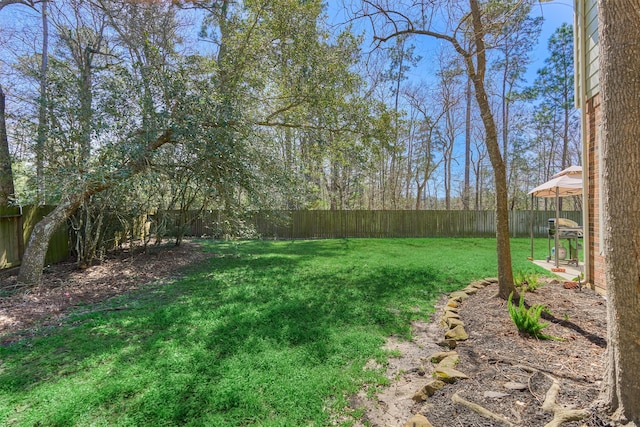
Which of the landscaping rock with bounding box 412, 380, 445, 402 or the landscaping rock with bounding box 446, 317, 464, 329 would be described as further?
the landscaping rock with bounding box 446, 317, 464, 329

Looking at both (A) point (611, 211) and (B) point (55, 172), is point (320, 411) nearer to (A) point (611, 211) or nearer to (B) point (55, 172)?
(A) point (611, 211)

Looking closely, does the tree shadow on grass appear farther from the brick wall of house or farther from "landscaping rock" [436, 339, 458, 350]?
the brick wall of house

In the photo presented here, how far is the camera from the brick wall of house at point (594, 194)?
368 centimetres

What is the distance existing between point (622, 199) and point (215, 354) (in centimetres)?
277

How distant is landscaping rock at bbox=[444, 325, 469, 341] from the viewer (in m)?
2.63

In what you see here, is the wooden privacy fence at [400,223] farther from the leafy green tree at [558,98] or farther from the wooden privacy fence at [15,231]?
the wooden privacy fence at [15,231]

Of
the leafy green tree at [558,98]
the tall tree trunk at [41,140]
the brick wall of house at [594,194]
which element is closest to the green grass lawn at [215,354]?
the brick wall of house at [594,194]

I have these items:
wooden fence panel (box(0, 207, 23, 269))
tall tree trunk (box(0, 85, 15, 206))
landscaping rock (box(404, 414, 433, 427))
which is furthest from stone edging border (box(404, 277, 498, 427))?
tall tree trunk (box(0, 85, 15, 206))

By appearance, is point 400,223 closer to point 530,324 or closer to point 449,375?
point 530,324

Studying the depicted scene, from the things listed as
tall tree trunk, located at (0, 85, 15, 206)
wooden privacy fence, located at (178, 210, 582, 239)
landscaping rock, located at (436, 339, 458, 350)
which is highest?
tall tree trunk, located at (0, 85, 15, 206)

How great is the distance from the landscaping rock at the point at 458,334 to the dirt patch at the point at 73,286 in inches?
156

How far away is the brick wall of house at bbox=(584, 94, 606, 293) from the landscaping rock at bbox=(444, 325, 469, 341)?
222cm

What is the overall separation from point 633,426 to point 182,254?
7.87 m

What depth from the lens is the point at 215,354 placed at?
8.07ft
